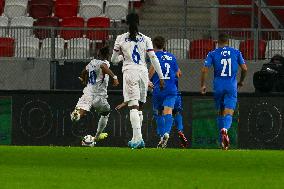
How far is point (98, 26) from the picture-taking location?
28.9m

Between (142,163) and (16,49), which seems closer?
(142,163)

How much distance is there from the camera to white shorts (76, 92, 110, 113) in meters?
23.7

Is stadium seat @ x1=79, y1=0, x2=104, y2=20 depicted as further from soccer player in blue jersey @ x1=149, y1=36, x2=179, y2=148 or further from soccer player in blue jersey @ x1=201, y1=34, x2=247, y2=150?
soccer player in blue jersey @ x1=201, y1=34, x2=247, y2=150

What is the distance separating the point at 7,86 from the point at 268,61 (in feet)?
20.3

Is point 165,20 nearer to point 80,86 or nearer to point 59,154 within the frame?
point 80,86

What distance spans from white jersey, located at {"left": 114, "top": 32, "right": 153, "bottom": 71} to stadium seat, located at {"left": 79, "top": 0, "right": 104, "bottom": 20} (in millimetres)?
10820

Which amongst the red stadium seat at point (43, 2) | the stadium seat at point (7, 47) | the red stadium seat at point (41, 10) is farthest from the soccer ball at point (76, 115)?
the red stadium seat at point (43, 2)

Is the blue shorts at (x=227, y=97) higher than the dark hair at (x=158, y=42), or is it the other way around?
the dark hair at (x=158, y=42)

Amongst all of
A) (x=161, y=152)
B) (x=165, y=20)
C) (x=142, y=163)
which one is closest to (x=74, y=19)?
(x=165, y=20)

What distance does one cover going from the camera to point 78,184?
12.3m

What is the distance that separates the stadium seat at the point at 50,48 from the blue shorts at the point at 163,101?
503 centimetres

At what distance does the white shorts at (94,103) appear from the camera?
23688 millimetres

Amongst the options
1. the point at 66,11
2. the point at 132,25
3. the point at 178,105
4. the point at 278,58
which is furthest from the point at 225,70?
the point at 66,11

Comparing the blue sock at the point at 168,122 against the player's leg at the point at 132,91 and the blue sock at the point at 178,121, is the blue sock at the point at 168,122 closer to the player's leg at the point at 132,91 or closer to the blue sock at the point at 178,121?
the blue sock at the point at 178,121
